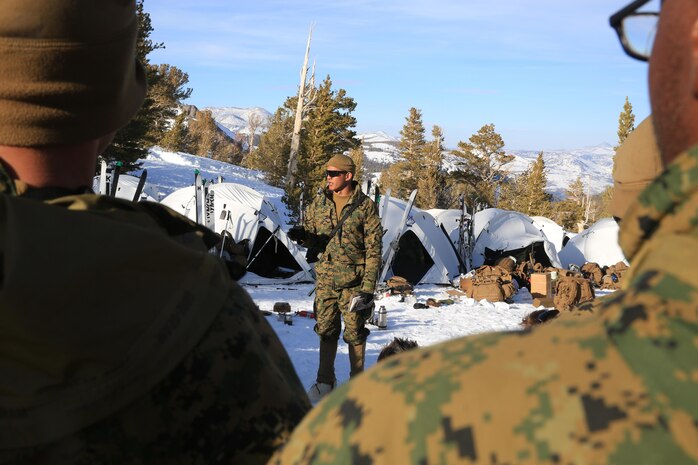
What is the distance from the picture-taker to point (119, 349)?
112 cm

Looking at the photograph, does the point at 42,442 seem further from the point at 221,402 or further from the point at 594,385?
the point at 594,385

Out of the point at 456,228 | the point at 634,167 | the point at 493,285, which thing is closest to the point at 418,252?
the point at 456,228

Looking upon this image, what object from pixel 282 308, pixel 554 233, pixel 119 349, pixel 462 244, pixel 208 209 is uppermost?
pixel 119 349

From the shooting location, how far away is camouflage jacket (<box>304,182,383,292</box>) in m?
6.89

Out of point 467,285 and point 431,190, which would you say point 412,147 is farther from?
point 467,285

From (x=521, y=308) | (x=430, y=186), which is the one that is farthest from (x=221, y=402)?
(x=430, y=186)

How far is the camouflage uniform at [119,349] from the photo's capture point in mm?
1063

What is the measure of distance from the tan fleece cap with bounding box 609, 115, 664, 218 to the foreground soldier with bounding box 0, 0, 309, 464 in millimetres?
1794

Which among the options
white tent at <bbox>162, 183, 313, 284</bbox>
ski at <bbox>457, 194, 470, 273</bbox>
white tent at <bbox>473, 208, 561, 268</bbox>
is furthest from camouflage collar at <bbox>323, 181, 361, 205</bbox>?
white tent at <bbox>473, 208, 561, 268</bbox>

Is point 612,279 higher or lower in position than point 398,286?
higher

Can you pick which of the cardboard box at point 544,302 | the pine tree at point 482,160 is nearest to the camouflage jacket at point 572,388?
the cardboard box at point 544,302

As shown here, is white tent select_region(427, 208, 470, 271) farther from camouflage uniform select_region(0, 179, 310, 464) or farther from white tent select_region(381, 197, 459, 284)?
camouflage uniform select_region(0, 179, 310, 464)

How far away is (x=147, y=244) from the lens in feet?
3.75

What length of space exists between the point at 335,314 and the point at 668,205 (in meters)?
6.39
